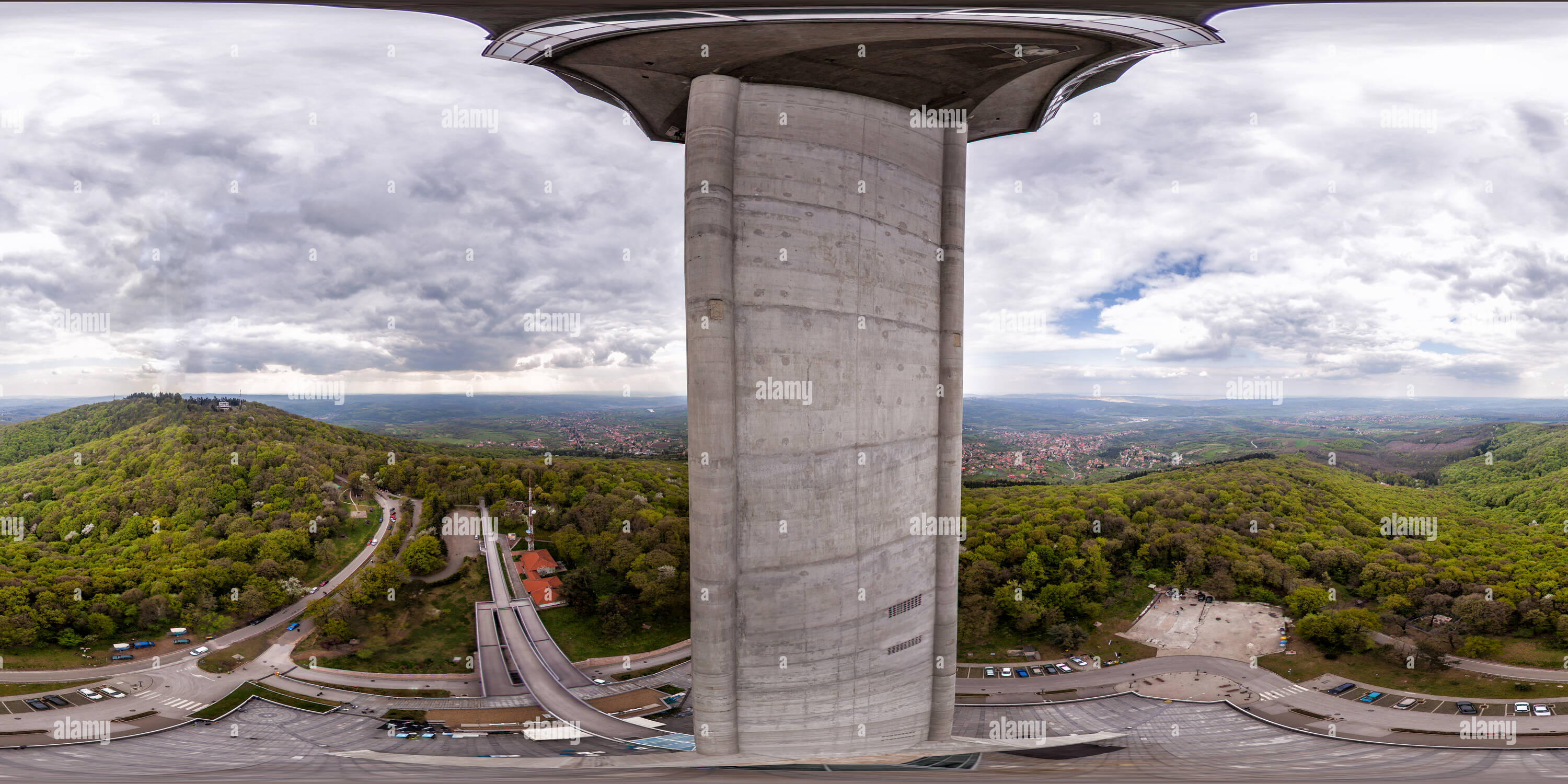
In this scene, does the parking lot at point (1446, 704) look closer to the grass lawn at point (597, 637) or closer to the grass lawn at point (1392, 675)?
the grass lawn at point (1392, 675)

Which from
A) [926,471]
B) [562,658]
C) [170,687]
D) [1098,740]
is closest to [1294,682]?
[1098,740]

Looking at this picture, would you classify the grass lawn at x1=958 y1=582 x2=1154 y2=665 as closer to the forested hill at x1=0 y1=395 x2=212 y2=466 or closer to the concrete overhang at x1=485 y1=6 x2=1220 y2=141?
the concrete overhang at x1=485 y1=6 x2=1220 y2=141

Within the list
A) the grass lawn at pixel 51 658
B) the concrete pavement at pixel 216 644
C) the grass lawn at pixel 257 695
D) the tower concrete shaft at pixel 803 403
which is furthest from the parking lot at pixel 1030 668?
the grass lawn at pixel 51 658

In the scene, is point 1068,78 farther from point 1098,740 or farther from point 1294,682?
point 1294,682

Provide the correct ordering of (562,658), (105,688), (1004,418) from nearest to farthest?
(105,688) < (562,658) < (1004,418)

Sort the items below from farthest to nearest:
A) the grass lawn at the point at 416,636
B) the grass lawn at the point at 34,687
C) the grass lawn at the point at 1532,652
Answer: the grass lawn at the point at 416,636, the grass lawn at the point at 1532,652, the grass lawn at the point at 34,687

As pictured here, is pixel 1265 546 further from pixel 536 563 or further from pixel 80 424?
pixel 80 424
